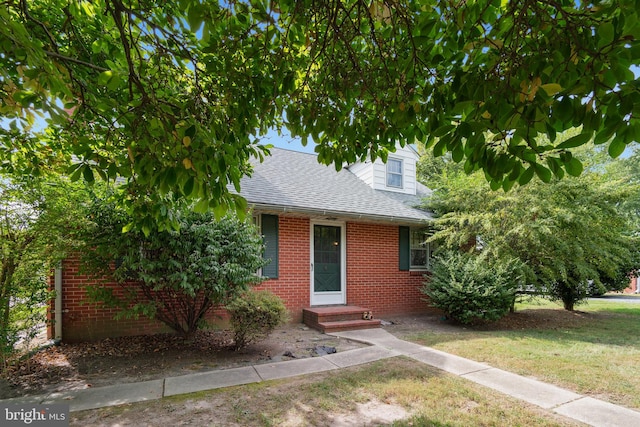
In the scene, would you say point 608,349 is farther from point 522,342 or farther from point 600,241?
point 600,241

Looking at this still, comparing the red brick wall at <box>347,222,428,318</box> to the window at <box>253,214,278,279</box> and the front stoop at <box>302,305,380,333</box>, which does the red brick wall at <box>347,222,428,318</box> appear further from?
the window at <box>253,214,278,279</box>

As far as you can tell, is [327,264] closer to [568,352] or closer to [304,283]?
[304,283]

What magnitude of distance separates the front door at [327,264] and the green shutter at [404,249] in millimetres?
1980

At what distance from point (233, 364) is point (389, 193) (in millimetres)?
7987

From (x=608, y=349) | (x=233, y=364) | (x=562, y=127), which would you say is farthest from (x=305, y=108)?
(x=608, y=349)

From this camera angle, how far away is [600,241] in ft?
27.0

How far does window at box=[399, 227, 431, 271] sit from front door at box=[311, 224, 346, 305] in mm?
2062

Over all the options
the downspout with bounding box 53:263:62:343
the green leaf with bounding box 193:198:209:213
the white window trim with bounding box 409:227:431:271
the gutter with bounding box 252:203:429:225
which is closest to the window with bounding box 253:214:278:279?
the gutter with bounding box 252:203:429:225

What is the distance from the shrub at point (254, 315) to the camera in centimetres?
519

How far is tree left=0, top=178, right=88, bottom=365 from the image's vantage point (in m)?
4.16

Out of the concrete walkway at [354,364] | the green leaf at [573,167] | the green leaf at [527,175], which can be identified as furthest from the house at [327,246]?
the green leaf at [573,167]

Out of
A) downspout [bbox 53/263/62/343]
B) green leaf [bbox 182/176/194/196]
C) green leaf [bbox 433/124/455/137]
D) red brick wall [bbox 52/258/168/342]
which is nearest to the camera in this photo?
green leaf [bbox 433/124/455/137]

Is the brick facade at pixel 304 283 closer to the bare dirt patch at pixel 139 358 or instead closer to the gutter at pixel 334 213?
the bare dirt patch at pixel 139 358

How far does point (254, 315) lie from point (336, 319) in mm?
3107
